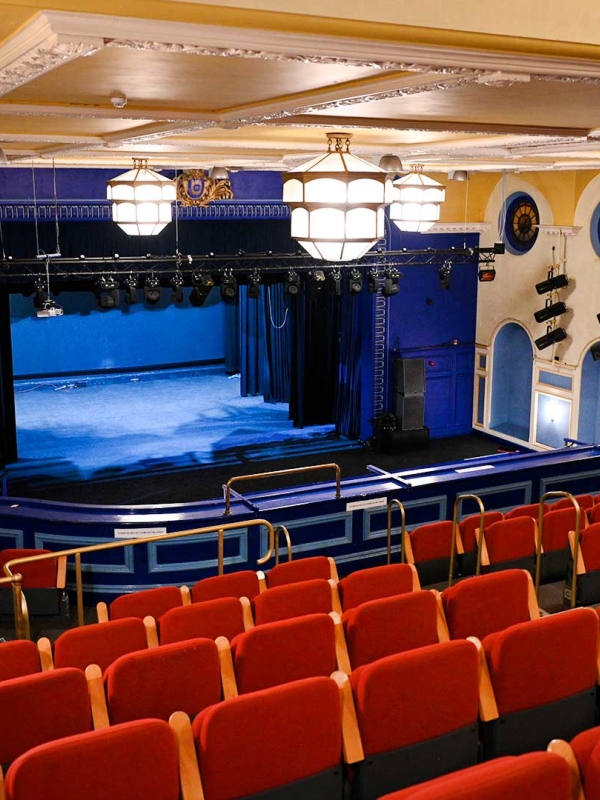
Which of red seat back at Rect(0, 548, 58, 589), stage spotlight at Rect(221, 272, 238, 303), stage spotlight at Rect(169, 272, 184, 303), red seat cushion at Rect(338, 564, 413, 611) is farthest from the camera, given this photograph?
stage spotlight at Rect(221, 272, 238, 303)

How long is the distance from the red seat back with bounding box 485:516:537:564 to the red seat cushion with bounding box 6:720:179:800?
426 centimetres

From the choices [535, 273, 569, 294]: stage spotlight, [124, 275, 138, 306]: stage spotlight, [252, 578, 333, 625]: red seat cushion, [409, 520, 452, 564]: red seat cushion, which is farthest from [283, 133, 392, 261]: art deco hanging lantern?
[535, 273, 569, 294]: stage spotlight

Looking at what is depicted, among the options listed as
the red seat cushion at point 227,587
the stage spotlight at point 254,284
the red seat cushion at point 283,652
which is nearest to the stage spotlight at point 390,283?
the stage spotlight at point 254,284

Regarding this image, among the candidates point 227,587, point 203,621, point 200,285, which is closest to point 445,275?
point 200,285

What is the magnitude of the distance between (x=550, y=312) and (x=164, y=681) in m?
10.7

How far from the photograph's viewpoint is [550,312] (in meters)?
13.2

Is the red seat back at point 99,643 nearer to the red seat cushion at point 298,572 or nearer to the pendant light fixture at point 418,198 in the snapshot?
the red seat cushion at point 298,572

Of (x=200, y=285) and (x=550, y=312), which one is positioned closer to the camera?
(x=200, y=285)

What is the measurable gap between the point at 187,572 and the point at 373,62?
5908mm

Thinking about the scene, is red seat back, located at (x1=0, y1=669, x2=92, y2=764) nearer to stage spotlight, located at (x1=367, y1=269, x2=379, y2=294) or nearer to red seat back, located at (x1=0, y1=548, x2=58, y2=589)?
red seat back, located at (x1=0, y1=548, x2=58, y2=589)

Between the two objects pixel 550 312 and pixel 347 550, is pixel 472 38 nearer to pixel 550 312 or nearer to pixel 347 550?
pixel 347 550

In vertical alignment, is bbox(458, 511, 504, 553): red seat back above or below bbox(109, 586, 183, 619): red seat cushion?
below

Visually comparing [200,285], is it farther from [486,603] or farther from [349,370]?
A: [486,603]

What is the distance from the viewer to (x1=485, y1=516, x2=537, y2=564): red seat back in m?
6.89
